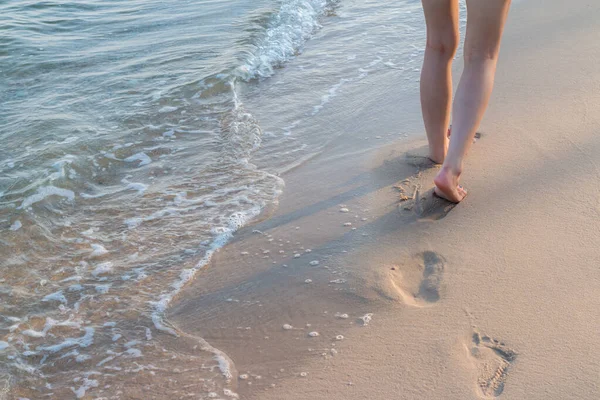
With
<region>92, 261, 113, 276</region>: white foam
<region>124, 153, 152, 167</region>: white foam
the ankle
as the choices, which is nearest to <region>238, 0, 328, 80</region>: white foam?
<region>124, 153, 152, 167</region>: white foam

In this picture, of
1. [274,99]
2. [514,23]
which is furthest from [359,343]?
[514,23]

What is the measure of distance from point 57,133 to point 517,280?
9.92 feet

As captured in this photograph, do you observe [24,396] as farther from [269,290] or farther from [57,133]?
[57,133]

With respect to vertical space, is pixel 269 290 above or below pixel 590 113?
below

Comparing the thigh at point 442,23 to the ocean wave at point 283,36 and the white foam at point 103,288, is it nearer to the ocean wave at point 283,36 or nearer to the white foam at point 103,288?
the white foam at point 103,288

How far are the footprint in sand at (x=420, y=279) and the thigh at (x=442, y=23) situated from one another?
2.98ft

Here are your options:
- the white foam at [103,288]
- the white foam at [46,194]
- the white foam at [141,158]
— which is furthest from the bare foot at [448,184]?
the white foam at [46,194]

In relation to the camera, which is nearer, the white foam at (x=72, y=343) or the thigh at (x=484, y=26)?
the white foam at (x=72, y=343)

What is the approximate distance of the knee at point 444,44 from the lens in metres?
2.65

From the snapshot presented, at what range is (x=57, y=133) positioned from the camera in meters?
4.03

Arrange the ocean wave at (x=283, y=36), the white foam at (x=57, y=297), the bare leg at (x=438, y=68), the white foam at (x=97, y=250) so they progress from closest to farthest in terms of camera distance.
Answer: the white foam at (x=57, y=297), the bare leg at (x=438, y=68), the white foam at (x=97, y=250), the ocean wave at (x=283, y=36)

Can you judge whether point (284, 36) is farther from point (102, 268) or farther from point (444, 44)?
point (102, 268)

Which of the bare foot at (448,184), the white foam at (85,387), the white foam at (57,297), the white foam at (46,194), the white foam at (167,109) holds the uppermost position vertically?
the bare foot at (448,184)

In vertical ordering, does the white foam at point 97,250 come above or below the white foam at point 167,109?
below
